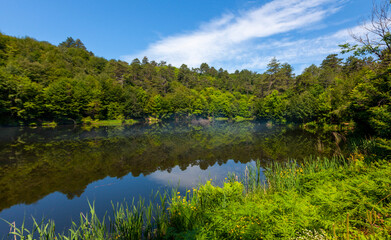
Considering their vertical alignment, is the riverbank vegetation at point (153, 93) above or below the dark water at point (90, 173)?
above

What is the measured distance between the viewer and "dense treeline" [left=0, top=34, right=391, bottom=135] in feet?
93.9

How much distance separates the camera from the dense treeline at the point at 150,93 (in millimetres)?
28636

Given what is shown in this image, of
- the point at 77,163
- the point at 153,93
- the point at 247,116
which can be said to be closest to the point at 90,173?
the point at 77,163

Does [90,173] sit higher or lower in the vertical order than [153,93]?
lower

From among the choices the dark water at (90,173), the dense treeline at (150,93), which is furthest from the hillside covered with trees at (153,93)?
the dark water at (90,173)

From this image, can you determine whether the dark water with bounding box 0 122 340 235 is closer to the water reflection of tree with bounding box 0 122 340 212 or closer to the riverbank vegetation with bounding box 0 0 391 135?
the water reflection of tree with bounding box 0 122 340 212

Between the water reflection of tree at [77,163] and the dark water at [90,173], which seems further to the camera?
the water reflection of tree at [77,163]

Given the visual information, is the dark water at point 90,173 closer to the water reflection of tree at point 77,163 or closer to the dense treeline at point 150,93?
the water reflection of tree at point 77,163

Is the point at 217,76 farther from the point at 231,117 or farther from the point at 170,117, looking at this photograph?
the point at 170,117

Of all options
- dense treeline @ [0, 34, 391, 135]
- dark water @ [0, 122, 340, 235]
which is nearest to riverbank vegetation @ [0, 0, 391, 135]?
dense treeline @ [0, 34, 391, 135]

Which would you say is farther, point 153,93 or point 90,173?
point 153,93

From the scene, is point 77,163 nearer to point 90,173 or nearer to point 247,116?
point 90,173

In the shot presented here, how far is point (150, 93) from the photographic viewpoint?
77812mm

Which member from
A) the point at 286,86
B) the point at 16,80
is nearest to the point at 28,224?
the point at 16,80
